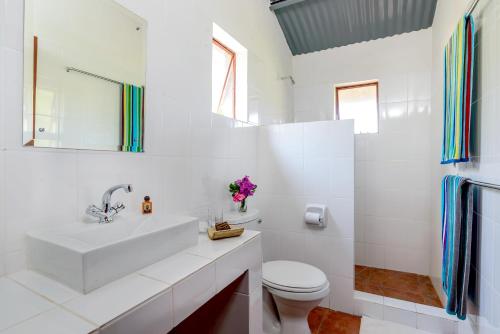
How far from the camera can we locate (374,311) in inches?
78.7

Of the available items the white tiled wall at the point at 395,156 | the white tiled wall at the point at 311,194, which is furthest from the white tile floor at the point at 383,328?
the white tiled wall at the point at 395,156

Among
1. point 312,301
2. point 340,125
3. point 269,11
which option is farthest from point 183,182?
point 269,11

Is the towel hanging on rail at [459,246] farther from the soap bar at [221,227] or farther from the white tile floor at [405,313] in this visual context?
the soap bar at [221,227]

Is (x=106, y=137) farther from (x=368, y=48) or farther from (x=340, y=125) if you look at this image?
(x=368, y=48)

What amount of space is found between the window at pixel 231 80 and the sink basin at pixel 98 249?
129cm

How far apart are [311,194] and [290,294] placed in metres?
0.84

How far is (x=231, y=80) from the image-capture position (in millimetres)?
2318

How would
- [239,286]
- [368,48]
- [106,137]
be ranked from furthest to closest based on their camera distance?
1. [368,48]
2. [239,286]
3. [106,137]

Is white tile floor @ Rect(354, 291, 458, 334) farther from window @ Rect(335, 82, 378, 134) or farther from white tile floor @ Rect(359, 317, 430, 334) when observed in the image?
window @ Rect(335, 82, 378, 134)

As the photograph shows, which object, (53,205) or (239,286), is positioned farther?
(239,286)

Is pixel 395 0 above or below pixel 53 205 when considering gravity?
above

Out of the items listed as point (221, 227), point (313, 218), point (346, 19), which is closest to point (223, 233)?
point (221, 227)

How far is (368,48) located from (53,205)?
3.17 metres

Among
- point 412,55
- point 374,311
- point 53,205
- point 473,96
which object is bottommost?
point 374,311
